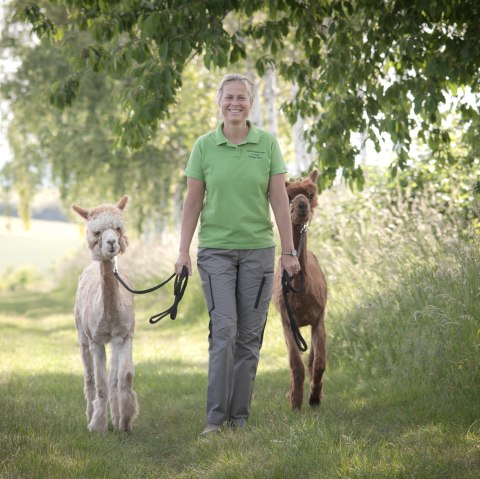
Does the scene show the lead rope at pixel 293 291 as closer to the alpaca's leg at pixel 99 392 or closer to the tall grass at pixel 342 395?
the tall grass at pixel 342 395

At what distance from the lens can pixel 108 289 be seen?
5844 millimetres

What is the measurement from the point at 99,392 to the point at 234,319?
1233 mm

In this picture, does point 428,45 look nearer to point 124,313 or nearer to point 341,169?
point 341,169

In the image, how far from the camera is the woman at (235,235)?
17.7 ft

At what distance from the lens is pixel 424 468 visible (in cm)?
419

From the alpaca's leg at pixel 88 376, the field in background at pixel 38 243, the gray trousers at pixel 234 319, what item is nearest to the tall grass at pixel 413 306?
the gray trousers at pixel 234 319

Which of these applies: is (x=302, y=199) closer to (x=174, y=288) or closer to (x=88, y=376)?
(x=174, y=288)

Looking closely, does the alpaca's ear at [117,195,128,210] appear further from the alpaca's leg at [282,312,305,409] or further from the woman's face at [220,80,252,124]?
the alpaca's leg at [282,312,305,409]

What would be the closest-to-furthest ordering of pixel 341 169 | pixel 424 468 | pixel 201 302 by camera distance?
pixel 424 468
pixel 341 169
pixel 201 302

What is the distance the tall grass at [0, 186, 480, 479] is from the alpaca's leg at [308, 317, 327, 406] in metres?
0.10

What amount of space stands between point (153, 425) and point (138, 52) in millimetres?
3323

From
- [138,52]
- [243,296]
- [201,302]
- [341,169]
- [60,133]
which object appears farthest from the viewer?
[60,133]

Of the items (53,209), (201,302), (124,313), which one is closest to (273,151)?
(124,313)

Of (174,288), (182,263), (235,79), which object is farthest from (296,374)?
(235,79)
